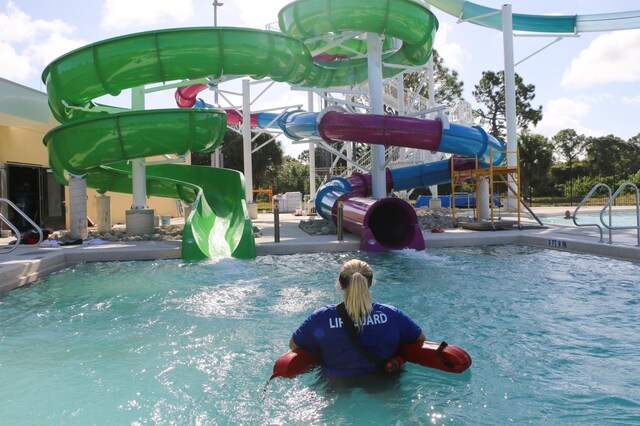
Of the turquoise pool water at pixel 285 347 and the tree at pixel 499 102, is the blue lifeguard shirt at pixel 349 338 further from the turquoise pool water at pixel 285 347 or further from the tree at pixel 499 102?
the tree at pixel 499 102

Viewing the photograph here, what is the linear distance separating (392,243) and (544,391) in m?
7.07

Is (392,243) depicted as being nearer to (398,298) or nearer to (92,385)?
(398,298)

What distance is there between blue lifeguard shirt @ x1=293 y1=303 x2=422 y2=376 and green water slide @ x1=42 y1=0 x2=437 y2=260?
19.4 feet

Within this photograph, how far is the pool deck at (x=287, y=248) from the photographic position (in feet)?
24.3

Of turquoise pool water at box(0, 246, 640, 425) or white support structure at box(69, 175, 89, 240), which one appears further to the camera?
white support structure at box(69, 175, 89, 240)

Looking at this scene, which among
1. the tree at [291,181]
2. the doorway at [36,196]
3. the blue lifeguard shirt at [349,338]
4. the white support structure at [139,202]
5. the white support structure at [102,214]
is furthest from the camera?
the tree at [291,181]

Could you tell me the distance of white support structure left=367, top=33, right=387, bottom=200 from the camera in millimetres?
11711

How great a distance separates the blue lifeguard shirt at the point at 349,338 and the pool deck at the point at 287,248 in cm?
520

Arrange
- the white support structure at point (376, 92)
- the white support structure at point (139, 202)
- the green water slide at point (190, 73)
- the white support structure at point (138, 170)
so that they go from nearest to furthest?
the green water slide at point (190, 73) < the white support structure at point (139, 202) < the white support structure at point (138, 170) < the white support structure at point (376, 92)

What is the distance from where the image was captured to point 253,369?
3629 millimetres

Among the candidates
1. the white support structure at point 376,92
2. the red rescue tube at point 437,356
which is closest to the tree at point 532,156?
the white support structure at point 376,92

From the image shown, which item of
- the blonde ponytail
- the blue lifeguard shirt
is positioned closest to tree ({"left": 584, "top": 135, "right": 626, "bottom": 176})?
the blue lifeguard shirt

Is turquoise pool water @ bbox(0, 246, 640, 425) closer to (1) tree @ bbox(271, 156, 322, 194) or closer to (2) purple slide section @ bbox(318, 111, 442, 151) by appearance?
(2) purple slide section @ bbox(318, 111, 442, 151)

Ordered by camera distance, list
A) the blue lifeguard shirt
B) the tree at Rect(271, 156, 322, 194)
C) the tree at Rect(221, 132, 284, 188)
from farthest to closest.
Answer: the tree at Rect(271, 156, 322, 194), the tree at Rect(221, 132, 284, 188), the blue lifeguard shirt
